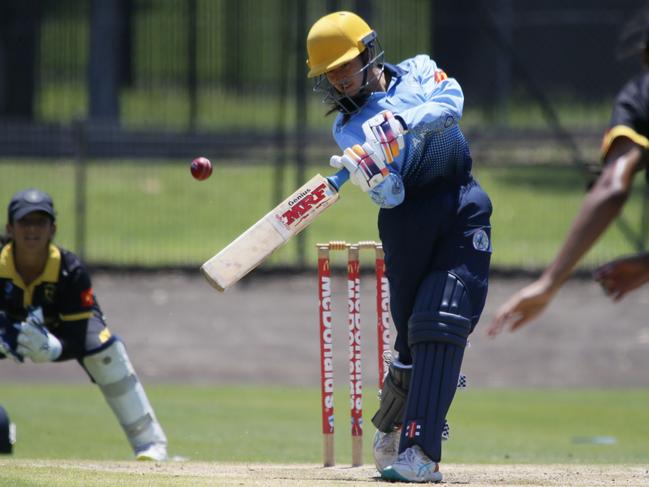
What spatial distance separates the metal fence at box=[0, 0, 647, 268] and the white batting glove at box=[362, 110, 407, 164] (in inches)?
448

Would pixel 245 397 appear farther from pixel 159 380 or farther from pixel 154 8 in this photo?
pixel 154 8

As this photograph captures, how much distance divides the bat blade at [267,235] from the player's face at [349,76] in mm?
520

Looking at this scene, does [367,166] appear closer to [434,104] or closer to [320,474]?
[434,104]

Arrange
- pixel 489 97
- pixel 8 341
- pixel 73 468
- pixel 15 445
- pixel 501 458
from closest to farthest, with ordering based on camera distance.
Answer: pixel 73 468 < pixel 8 341 < pixel 501 458 < pixel 15 445 < pixel 489 97

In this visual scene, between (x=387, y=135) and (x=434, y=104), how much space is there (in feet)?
1.06

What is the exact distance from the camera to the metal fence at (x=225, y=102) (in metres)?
19.3

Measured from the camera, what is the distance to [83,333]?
9.22 meters

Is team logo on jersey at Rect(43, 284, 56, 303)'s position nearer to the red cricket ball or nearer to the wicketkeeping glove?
the wicketkeeping glove

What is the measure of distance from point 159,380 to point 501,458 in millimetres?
5989

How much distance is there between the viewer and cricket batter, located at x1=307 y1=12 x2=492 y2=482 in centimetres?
694

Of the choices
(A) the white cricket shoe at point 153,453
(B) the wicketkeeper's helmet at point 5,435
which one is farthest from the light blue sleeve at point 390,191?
(B) the wicketkeeper's helmet at point 5,435

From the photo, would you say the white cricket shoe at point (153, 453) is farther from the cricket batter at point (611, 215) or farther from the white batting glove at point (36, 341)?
the cricket batter at point (611, 215)

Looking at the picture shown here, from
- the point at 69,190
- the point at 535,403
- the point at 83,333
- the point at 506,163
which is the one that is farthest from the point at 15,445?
the point at 506,163

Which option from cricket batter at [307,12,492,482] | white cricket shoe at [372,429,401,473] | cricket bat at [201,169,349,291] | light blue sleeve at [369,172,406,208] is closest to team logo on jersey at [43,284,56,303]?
cricket bat at [201,169,349,291]
